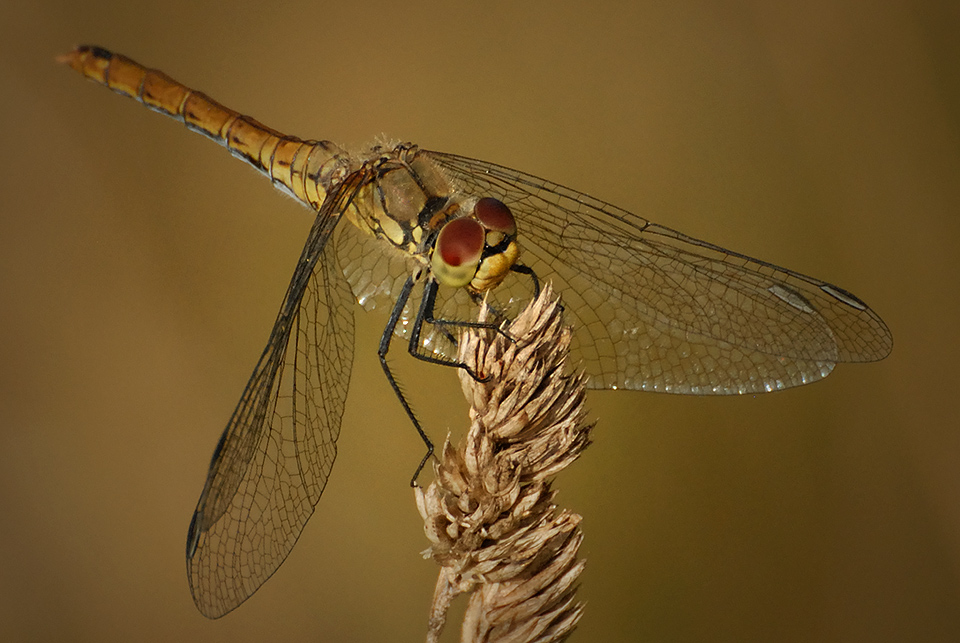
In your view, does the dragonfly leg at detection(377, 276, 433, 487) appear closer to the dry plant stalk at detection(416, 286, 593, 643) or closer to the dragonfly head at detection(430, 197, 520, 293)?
the dragonfly head at detection(430, 197, 520, 293)

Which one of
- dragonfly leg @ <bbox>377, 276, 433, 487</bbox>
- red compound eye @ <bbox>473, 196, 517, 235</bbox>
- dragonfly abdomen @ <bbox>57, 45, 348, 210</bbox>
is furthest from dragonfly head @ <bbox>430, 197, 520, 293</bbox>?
dragonfly abdomen @ <bbox>57, 45, 348, 210</bbox>

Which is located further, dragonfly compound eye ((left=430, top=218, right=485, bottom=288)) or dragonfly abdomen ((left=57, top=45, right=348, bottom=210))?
dragonfly abdomen ((left=57, top=45, right=348, bottom=210))

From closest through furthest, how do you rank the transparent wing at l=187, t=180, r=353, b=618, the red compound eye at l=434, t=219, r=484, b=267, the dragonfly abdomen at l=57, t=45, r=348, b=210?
the transparent wing at l=187, t=180, r=353, b=618
the red compound eye at l=434, t=219, r=484, b=267
the dragonfly abdomen at l=57, t=45, r=348, b=210

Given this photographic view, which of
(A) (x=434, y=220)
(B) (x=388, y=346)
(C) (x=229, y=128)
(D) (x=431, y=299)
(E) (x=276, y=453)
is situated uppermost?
(C) (x=229, y=128)

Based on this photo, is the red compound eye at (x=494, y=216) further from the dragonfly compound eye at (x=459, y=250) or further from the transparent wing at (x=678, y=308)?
the transparent wing at (x=678, y=308)

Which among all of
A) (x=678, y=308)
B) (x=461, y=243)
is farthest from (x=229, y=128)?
(x=678, y=308)

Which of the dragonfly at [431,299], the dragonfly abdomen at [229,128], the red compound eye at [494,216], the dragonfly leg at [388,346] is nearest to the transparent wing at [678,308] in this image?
the dragonfly at [431,299]

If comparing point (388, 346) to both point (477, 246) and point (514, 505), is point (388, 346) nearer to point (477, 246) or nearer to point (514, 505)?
point (477, 246)
